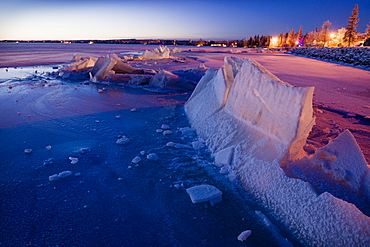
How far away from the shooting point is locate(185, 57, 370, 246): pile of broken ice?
56.5 inches

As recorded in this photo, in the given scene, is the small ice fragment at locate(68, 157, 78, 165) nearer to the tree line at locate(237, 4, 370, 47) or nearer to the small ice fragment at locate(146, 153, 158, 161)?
the small ice fragment at locate(146, 153, 158, 161)

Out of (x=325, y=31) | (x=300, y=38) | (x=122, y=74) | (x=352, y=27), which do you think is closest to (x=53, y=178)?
(x=122, y=74)

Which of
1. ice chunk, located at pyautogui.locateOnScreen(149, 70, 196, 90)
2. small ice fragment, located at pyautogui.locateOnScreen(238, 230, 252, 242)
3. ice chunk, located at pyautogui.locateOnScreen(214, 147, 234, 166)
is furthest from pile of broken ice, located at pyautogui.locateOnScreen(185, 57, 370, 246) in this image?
ice chunk, located at pyautogui.locateOnScreen(149, 70, 196, 90)

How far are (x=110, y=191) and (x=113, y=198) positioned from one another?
0.42 feet

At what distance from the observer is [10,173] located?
96.7 inches

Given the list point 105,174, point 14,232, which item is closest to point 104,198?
point 105,174

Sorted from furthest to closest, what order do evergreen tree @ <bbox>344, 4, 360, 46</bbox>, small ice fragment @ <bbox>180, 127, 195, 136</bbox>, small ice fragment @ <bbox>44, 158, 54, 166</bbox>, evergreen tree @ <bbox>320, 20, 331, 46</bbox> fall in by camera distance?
evergreen tree @ <bbox>320, 20, 331, 46</bbox> < evergreen tree @ <bbox>344, 4, 360, 46</bbox> < small ice fragment @ <bbox>180, 127, 195, 136</bbox> < small ice fragment @ <bbox>44, 158, 54, 166</bbox>

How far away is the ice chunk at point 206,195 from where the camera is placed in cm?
195

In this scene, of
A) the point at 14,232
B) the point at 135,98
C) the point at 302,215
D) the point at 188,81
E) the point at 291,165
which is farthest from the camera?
the point at 188,81

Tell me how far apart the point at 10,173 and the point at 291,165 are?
2.93 m

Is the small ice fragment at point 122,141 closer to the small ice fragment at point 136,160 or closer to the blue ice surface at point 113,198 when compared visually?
the blue ice surface at point 113,198

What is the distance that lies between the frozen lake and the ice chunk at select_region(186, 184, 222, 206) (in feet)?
0.16

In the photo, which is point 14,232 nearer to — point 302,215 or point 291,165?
point 302,215

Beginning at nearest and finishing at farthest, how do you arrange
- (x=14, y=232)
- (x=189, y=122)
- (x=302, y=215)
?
Answer: (x=302, y=215)
(x=14, y=232)
(x=189, y=122)
